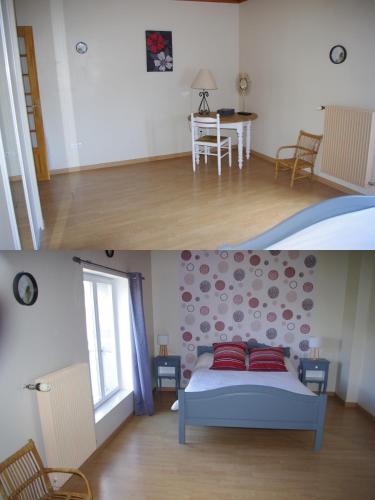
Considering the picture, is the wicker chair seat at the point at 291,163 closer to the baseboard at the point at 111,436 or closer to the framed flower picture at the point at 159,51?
the framed flower picture at the point at 159,51

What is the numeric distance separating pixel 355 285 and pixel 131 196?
145 inches

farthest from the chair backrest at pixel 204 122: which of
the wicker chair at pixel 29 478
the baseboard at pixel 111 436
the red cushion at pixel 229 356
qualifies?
the red cushion at pixel 229 356

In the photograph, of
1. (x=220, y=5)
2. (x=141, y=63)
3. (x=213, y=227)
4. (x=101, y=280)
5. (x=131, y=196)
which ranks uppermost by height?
(x=220, y=5)

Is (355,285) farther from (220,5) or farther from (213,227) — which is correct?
(220,5)

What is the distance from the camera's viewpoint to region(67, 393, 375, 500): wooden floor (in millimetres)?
3475

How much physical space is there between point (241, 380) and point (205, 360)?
87cm

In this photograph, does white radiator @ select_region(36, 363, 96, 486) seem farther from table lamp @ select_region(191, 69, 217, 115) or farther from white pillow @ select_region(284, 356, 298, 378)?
table lamp @ select_region(191, 69, 217, 115)

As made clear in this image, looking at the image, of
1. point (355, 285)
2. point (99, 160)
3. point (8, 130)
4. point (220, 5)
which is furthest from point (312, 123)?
point (355, 285)

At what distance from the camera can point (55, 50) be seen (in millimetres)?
1595

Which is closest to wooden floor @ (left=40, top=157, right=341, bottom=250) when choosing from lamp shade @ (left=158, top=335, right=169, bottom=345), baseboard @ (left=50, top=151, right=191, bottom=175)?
baseboard @ (left=50, top=151, right=191, bottom=175)

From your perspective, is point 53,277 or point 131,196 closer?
point 131,196

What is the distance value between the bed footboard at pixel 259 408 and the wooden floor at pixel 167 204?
8.32ft

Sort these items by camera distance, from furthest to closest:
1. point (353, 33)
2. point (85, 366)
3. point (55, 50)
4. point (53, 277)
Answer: point (85, 366) < point (53, 277) < point (55, 50) < point (353, 33)

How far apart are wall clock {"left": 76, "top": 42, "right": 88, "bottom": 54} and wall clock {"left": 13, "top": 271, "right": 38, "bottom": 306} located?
70.7 inches
